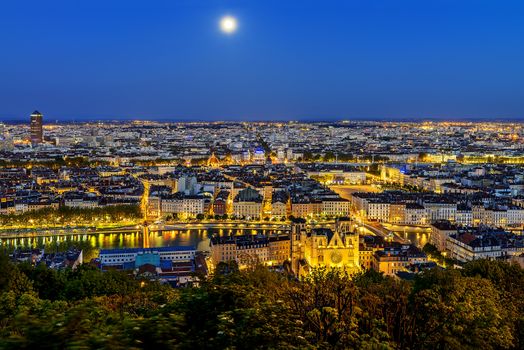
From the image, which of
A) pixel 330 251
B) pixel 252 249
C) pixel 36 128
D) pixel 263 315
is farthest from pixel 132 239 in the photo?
pixel 36 128

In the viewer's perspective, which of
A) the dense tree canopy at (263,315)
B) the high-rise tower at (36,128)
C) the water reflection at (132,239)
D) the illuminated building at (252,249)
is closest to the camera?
the dense tree canopy at (263,315)

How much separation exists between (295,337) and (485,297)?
8.74ft

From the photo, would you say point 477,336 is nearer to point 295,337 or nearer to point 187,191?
Answer: point 295,337

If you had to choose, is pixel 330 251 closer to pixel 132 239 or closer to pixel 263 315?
pixel 132 239

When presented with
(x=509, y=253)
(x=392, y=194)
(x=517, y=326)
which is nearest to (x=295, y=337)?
(x=517, y=326)

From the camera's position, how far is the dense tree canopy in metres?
1.88

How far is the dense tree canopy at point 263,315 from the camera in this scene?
1.88 m

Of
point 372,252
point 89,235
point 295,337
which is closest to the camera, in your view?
point 295,337

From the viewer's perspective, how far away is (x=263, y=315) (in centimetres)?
236

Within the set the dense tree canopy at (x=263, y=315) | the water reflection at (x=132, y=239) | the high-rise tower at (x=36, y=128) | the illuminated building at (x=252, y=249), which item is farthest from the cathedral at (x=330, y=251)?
the high-rise tower at (x=36, y=128)

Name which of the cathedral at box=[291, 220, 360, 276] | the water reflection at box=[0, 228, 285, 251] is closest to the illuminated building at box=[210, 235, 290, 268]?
the cathedral at box=[291, 220, 360, 276]

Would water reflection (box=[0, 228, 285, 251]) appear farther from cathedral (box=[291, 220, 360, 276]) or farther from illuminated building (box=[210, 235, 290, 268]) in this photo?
cathedral (box=[291, 220, 360, 276])

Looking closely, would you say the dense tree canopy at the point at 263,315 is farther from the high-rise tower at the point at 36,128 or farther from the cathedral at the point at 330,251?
the high-rise tower at the point at 36,128

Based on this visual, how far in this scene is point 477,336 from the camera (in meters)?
A: 3.25
